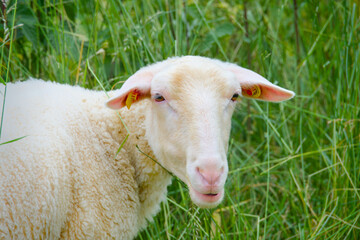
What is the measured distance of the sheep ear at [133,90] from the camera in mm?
2260

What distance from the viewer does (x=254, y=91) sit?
2.56m

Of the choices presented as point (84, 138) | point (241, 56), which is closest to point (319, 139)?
point (241, 56)

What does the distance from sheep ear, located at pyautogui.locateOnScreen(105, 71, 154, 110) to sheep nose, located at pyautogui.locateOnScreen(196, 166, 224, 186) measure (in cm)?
58

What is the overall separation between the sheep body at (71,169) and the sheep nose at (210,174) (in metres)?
0.58

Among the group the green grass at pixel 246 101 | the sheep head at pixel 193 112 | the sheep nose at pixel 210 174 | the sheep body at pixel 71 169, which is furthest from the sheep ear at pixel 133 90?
the sheep nose at pixel 210 174

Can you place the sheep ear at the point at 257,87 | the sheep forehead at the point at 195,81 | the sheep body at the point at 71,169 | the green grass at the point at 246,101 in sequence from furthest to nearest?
the green grass at the point at 246,101, the sheep ear at the point at 257,87, the sheep forehead at the point at 195,81, the sheep body at the point at 71,169

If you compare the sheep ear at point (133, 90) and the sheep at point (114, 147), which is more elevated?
the sheep ear at point (133, 90)

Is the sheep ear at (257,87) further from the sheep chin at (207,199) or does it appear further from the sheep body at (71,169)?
the sheep chin at (207,199)

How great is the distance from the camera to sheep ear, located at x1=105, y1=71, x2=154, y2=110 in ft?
7.41

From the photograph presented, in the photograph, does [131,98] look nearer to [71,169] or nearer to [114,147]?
[114,147]

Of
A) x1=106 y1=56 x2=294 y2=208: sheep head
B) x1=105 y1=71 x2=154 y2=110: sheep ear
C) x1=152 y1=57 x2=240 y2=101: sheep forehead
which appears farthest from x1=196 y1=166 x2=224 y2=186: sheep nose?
x1=105 y1=71 x2=154 y2=110: sheep ear

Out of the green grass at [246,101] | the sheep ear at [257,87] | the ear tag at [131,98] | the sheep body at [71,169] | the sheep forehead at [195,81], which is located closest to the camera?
the sheep body at [71,169]

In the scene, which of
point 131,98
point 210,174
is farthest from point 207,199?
point 131,98

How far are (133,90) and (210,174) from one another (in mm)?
667
